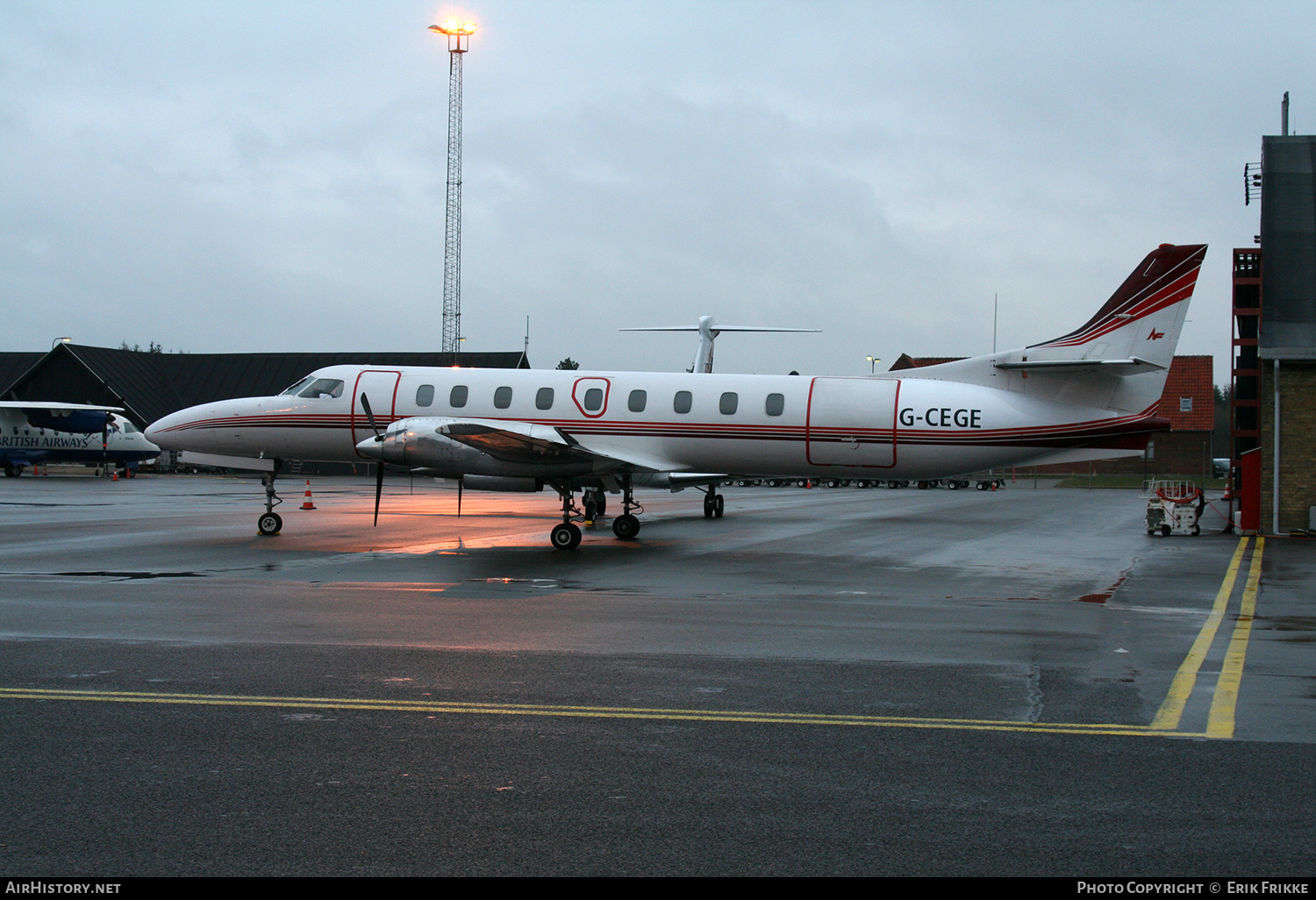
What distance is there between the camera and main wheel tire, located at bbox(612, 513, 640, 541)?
21203 mm

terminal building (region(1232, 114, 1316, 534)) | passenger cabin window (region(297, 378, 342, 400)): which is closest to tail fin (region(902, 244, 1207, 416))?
terminal building (region(1232, 114, 1316, 534))

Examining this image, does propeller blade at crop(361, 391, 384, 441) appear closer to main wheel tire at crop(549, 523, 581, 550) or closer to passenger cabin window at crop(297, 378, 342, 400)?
passenger cabin window at crop(297, 378, 342, 400)

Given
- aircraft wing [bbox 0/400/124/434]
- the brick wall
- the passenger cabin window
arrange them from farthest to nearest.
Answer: aircraft wing [bbox 0/400/124/434]
the brick wall
the passenger cabin window

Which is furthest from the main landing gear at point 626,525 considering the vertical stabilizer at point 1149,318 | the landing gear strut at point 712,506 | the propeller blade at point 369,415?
the vertical stabilizer at point 1149,318

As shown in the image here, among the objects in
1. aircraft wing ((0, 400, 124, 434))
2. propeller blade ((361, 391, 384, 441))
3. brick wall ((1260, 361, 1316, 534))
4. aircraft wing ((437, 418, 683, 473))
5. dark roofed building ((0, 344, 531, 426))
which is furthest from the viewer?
dark roofed building ((0, 344, 531, 426))

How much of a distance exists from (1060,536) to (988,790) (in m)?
19.5

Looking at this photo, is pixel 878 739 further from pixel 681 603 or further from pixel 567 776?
pixel 681 603

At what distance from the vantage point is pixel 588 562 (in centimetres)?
1705

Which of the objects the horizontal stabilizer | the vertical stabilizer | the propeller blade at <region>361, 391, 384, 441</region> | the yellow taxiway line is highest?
the vertical stabilizer

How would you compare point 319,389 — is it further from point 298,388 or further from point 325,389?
point 298,388

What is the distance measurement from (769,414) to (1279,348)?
36.9 ft

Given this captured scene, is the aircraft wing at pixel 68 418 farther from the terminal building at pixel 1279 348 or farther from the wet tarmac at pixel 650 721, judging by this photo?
the terminal building at pixel 1279 348

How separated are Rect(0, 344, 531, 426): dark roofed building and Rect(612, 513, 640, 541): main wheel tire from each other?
47476mm

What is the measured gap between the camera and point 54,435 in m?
54.9
